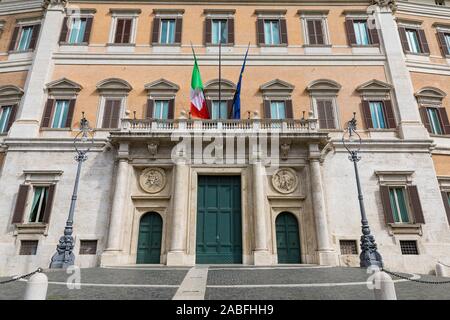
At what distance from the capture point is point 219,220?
1283 centimetres

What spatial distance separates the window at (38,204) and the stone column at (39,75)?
276 cm

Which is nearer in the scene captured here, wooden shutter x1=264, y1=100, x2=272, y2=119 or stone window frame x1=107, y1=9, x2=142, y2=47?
wooden shutter x1=264, y1=100, x2=272, y2=119

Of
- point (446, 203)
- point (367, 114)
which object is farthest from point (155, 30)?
point (446, 203)

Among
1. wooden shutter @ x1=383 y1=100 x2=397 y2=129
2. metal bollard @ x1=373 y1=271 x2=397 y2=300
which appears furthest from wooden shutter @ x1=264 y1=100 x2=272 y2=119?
metal bollard @ x1=373 y1=271 x2=397 y2=300

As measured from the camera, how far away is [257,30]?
16766 mm

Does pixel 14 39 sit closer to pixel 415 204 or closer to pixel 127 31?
pixel 127 31

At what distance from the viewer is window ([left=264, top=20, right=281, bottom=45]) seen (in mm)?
16609

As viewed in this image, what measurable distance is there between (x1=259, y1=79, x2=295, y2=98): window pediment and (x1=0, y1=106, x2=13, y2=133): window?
1255 centimetres

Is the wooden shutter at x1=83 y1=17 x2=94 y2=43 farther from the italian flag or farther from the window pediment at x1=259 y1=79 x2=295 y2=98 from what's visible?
the window pediment at x1=259 y1=79 x2=295 y2=98

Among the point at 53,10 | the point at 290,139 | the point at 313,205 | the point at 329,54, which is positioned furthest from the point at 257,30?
the point at 53,10

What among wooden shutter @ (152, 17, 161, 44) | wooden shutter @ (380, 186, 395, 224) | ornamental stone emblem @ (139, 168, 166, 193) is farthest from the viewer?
wooden shutter @ (152, 17, 161, 44)

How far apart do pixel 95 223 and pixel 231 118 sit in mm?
7574

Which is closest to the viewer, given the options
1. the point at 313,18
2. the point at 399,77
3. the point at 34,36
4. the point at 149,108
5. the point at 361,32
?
the point at 149,108

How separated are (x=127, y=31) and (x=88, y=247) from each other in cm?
1154
